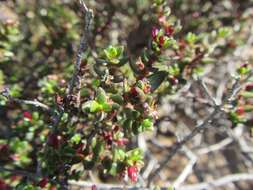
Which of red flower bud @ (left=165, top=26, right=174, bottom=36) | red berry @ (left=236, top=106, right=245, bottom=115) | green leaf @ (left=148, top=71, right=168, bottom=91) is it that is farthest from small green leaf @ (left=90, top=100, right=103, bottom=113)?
red berry @ (left=236, top=106, right=245, bottom=115)

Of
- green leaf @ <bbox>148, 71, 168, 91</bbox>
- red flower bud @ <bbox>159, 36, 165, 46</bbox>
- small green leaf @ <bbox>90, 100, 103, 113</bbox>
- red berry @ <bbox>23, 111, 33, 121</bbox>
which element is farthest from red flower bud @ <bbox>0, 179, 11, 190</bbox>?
red flower bud @ <bbox>159, 36, 165, 46</bbox>

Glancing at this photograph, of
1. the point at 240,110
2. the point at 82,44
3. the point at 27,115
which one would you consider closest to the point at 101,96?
the point at 82,44

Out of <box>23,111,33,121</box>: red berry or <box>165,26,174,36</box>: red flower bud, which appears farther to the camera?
<box>23,111,33,121</box>: red berry

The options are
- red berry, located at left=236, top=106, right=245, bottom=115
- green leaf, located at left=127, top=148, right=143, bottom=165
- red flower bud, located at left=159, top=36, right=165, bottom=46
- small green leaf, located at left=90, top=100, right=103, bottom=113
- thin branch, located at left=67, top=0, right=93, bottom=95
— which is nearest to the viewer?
thin branch, located at left=67, top=0, right=93, bottom=95

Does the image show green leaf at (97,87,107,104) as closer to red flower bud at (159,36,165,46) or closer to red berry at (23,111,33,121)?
red flower bud at (159,36,165,46)

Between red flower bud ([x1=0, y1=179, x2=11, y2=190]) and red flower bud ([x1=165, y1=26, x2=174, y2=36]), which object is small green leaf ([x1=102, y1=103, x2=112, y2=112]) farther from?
red flower bud ([x1=0, y1=179, x2=11, y2=190])

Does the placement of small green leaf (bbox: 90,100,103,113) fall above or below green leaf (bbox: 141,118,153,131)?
above

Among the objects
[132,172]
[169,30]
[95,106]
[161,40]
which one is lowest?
[132,172]

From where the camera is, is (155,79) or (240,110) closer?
(155,79)

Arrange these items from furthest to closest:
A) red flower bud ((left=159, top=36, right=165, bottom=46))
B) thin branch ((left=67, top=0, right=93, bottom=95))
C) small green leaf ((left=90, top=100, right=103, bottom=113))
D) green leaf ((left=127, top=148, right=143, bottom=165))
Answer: green leaf ((left=127, top=148, right=143, bottom=165)) → red flower bud ((left=159, top=36, right=165, bottom=46)) → small green leaf ((left=90, top=100, right=103, bottom=113)) → thin branch ((left=67, top=0, right=93, bottom=95))

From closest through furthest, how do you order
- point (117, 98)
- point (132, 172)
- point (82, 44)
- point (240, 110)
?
point (82, 44) < point (117, 98) < point (132, 172) < point (240, 110)

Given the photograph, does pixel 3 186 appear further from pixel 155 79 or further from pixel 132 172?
pixel 155 79

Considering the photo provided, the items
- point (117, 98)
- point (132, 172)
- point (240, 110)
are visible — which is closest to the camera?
point (117, 98)

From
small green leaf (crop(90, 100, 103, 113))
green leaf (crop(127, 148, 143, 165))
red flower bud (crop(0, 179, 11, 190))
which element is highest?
small green leaf (crop(90, 100, 103, 113))
